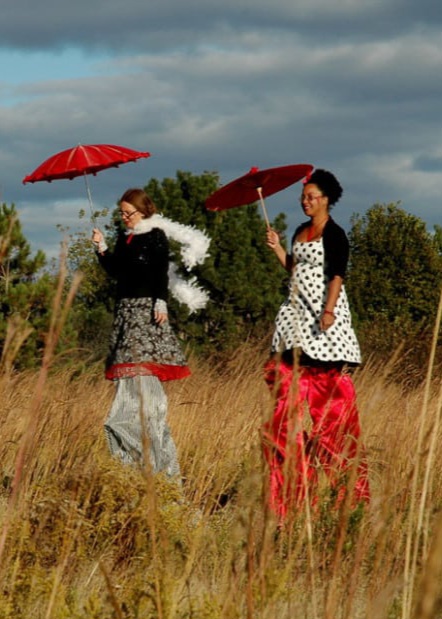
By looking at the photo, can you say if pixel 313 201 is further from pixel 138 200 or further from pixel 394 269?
pixel 394 269

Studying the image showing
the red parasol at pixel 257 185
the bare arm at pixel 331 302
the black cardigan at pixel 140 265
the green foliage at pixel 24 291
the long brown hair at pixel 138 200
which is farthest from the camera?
the green foliage at pixel 24 291

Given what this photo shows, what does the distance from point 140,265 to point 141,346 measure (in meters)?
0.46

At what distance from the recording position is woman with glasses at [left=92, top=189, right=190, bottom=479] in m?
5.70

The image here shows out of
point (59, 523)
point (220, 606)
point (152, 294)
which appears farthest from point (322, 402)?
point (220, 606)

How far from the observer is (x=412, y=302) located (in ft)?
96.6

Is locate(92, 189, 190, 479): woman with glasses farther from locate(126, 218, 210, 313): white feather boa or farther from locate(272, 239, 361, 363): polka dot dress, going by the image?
locate(272, 239, 361, 363): polka dot dress

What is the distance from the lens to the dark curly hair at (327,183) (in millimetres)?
5223

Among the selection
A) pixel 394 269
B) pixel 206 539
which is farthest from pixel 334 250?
pixel 394 269

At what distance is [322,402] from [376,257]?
86.9 feet

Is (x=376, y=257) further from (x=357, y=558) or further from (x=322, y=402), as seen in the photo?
(x=357, y=558)

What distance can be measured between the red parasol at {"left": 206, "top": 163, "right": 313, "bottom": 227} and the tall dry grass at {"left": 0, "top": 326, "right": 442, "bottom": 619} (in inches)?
51.5

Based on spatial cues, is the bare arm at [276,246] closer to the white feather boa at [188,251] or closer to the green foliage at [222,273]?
the white feather boa at [188,251]

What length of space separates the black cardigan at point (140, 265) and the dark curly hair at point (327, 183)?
42.6 inches

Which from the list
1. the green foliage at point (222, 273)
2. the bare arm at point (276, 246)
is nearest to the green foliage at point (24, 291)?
the bare arm at point (276, 246)
